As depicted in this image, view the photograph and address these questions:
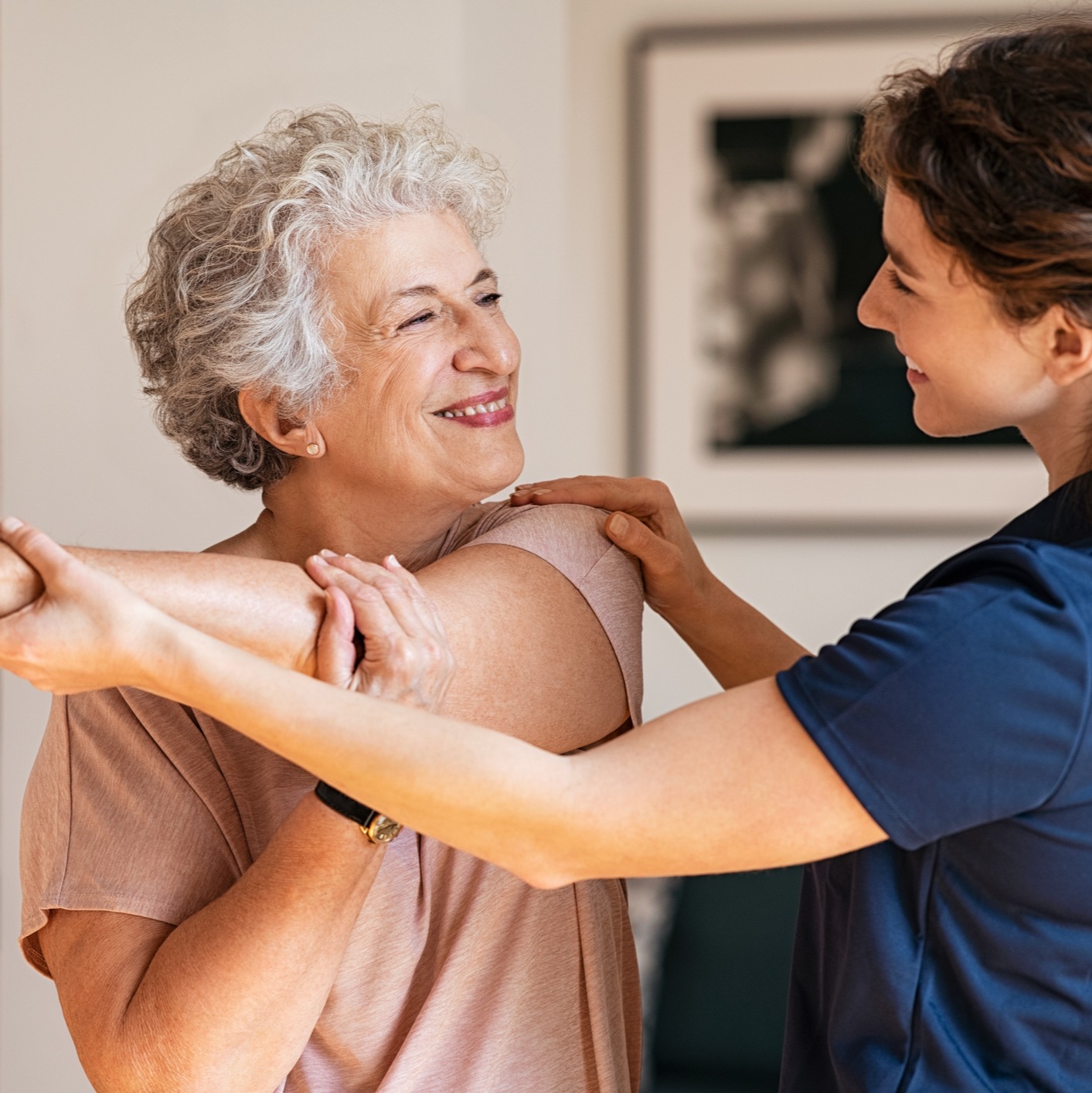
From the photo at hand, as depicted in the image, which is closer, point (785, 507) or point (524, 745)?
point (524, 745)

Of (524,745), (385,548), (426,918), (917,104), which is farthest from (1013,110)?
(426,918)

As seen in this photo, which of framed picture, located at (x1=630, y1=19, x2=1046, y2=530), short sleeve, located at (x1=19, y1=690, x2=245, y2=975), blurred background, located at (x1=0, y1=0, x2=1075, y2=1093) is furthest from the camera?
framed picture, located at (x1=630, y1=19, x2=1046, y2=530)

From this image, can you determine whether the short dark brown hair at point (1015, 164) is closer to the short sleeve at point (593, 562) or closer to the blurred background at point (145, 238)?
the short sleeve at point (593, 562)

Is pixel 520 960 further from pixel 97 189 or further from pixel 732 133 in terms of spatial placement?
pixel 732 133

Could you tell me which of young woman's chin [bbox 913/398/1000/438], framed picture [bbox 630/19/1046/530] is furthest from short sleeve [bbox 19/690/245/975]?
framed picture [bbox 630/19/1046/530]

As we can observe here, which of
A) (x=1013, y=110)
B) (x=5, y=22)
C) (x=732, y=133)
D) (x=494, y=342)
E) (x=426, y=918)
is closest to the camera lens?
(x=1013, y=110)

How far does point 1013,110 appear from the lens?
3.13 feet

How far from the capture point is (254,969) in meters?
1.15

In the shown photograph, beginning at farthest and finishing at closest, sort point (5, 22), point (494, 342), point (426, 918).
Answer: point (5, 22), point (494, 342), point (426, 918)

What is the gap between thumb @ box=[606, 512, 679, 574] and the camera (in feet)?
4.76

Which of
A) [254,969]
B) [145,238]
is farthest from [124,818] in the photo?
[145,238]

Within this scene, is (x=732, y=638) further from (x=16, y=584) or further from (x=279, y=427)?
(x=16, y=584)

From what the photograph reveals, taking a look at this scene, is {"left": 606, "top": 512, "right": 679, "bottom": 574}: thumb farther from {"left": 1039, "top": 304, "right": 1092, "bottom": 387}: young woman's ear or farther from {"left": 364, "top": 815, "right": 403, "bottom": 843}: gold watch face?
{"left": 1039, "top": 304, "right": 1092, "bottom": 387}: young woman's ear

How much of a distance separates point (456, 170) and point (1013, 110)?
0.71 metres
